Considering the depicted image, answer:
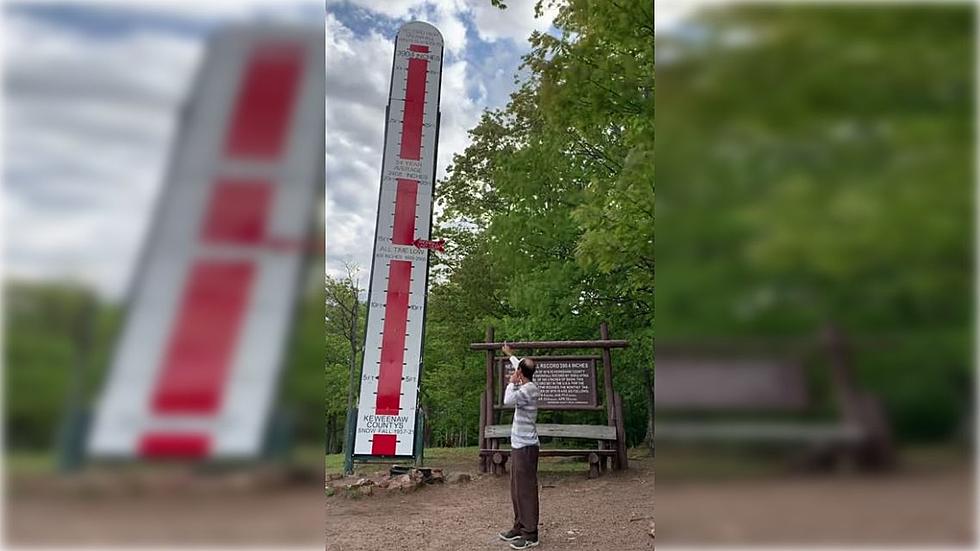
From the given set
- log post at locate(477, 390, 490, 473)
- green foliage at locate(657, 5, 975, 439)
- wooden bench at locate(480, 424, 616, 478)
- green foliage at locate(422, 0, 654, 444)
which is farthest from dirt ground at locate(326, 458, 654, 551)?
green foliage at locate(657, 5, 975, 439)

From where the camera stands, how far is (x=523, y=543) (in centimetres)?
508

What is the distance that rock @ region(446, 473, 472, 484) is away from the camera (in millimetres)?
7809

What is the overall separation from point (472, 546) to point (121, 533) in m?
4.54

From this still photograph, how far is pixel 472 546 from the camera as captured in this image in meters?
5.24

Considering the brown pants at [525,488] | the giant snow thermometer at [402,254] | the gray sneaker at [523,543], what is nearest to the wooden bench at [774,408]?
the brown pants at [525,488]

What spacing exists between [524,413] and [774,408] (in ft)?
13.1

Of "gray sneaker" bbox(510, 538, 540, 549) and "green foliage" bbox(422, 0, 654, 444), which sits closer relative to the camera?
"gray sneaker" bbox(510, 538, 540, 549)

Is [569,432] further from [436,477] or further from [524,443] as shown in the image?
[524,443]

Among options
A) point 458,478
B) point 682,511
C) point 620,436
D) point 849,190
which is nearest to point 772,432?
point 682,511

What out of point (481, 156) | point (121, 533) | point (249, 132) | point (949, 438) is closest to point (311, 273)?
point (249, 132)

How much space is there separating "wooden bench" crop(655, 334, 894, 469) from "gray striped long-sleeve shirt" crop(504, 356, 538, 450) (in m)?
3.74

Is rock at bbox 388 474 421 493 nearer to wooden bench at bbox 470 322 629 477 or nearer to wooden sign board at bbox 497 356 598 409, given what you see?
wooden bench at bbox 470 322 629 477

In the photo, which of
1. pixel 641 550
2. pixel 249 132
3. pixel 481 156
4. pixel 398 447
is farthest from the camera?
pixel 481 156

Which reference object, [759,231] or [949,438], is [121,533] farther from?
[949,438]
